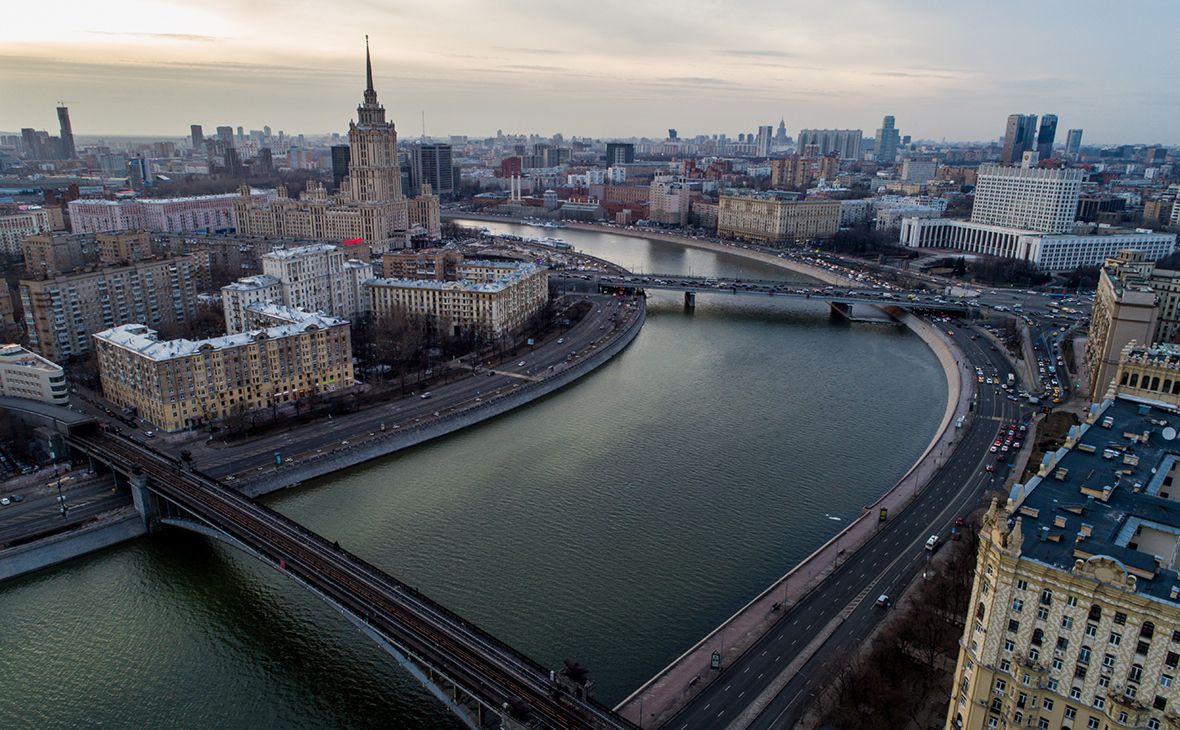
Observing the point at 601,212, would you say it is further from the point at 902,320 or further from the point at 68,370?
the point at 68,370

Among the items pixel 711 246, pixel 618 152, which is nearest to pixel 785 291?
pixel 711 246

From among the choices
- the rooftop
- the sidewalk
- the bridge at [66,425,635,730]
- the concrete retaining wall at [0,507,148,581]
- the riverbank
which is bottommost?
the concrete retaining wall at [0,507,148,581]

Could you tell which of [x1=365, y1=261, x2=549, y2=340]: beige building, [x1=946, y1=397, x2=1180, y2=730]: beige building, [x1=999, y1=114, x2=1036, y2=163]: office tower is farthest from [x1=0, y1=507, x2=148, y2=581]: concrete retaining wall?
[x1=999, y1=114, x2=1036, y2=163]: office tower

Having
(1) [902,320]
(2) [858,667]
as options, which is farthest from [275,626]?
(1) [902,320]

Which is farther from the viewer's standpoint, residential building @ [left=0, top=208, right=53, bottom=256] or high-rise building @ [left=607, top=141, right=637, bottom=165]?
high-rise building @ [left=607, top=141, right=637, bottom=165]

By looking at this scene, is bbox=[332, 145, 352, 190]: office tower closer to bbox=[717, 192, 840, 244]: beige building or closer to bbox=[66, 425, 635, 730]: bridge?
bbox=[717, 192, 840, 244]: beige building

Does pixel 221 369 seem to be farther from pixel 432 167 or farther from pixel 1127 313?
pixel 432 167

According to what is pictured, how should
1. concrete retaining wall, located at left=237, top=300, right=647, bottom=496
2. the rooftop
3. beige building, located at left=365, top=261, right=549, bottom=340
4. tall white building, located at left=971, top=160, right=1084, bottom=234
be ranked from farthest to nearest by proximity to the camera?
tall white building, located at left=971, top=160, right=1084, bottom=234 < beige building, located at left=365, top=261, right=549, bottom=340 < concrete retaining wall, located at left=237, top=300, right=647, bottom=496 < the rooftop

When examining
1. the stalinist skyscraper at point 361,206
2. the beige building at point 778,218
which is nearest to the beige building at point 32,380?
the stalinist skyscraper at point 361,206
